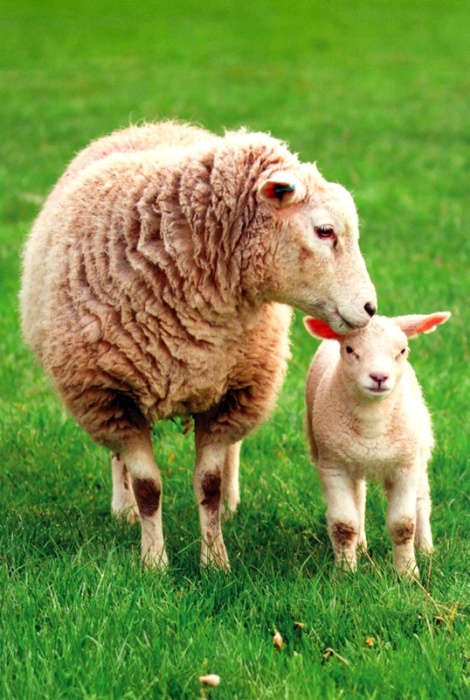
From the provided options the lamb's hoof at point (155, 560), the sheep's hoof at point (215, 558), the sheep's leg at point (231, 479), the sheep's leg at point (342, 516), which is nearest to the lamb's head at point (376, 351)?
the sheep's leg at point (342, 516)

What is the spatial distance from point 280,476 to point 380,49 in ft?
57.6

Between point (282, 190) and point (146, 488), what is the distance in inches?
54.7

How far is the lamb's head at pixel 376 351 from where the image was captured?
4230 mm

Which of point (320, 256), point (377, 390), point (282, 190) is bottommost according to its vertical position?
point (377, 390)

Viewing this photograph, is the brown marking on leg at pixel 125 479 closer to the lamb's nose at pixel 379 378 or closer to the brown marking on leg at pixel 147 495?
the brown marking on leg at pixel 147 495

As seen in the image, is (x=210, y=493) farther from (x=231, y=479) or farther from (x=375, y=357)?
(x=375, y=357)

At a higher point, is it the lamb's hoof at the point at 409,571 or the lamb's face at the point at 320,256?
the lamb's face at the point at 320,256

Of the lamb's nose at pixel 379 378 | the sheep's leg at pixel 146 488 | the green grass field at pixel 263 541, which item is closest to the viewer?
the green grass field at pixel 263 541

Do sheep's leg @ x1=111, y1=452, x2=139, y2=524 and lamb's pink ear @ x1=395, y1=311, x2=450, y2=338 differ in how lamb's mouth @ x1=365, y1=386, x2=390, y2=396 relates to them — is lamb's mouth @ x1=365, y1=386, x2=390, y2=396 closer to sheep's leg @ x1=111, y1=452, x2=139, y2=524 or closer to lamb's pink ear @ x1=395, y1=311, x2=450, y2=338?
lamb's pink ear @ x1=395, y1=311, x2=450, y2=338

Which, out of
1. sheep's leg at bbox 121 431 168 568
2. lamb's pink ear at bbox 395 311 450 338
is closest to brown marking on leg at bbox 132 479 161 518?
sheep's leg at bbox 121 431 168 568

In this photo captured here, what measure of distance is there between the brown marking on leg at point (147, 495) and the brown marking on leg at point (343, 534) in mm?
759

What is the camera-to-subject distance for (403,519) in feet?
14.7

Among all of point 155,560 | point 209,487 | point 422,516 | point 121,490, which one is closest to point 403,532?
point 422,516

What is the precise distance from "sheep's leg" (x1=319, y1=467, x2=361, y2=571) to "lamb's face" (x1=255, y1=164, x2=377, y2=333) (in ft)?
2.29
